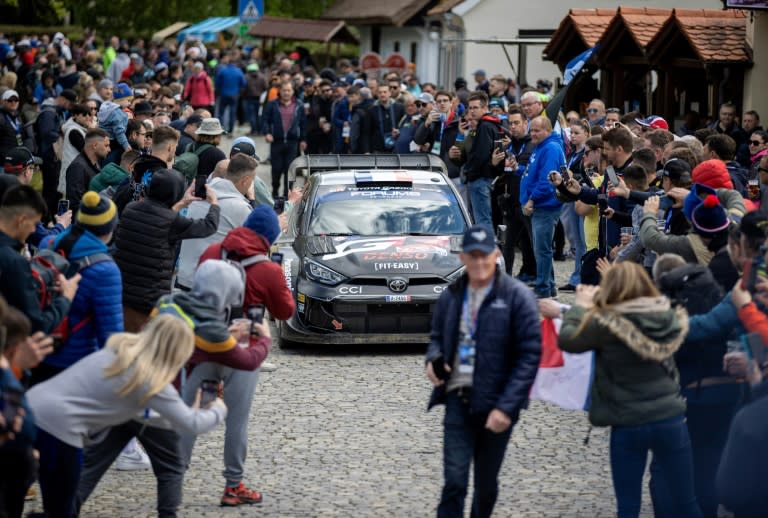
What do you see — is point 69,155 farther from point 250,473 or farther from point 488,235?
point 488,235

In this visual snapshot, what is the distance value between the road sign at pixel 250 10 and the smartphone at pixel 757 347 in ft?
99.6

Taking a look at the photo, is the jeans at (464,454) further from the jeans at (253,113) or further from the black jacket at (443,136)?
the jeans at (253,113)

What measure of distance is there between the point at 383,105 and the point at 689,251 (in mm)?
15216

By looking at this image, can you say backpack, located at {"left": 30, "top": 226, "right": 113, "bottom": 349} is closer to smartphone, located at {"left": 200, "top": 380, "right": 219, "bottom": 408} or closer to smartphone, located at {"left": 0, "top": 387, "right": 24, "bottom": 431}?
smartphone, located at {"left": 200, "top": 380, "right": 219, "bottom": 408}

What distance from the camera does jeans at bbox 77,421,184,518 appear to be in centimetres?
720

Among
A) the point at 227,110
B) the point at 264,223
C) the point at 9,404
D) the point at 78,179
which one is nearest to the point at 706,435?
the point at 264,223

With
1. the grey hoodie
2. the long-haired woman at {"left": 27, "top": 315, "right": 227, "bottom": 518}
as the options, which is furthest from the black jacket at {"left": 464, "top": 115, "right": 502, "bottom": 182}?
the long-haired woman at {"left": 27, "top": 315, "right": 227, "bottom": 518}

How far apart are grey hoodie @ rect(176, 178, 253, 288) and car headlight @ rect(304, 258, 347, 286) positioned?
1689 millimetres

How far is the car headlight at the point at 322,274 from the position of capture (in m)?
12.3

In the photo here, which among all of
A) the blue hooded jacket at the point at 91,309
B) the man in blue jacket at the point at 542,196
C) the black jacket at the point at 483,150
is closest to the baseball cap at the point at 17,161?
the blue hooded jacket at the point at 91,309

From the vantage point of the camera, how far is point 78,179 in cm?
1301

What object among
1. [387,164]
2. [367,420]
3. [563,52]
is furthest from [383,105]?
[367,420]

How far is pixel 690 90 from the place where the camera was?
77.4 ft

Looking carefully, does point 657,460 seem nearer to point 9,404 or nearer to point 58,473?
point 58,473
